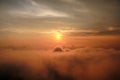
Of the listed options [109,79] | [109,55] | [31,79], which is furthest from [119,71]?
[31,79]

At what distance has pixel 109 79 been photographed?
5387mm

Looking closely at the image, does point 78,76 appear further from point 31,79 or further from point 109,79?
point 31,79

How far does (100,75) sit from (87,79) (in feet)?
1.88

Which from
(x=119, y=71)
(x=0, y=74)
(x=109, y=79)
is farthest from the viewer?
(x=0, y=74)

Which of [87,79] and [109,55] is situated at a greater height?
[109,55]

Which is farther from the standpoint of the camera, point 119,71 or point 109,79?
point 109,79

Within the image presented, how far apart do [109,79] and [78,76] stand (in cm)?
100

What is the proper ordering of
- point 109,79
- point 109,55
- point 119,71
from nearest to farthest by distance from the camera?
1. point 119,71
2. point 109,55
3. point 109,79

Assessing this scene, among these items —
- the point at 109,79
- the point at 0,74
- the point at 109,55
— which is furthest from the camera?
the point at 0,74

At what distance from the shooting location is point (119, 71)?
3713mm

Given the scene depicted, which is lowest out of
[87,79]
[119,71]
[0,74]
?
[87,79]

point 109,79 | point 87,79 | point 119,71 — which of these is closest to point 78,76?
point 87,79

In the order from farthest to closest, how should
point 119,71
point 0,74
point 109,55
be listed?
point 0,74 < point 109,55 < point 119,71

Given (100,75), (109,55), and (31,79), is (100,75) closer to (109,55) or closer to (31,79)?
(109,55)
